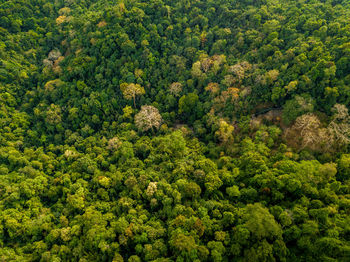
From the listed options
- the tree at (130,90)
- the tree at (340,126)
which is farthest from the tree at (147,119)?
the tree at (340,126)

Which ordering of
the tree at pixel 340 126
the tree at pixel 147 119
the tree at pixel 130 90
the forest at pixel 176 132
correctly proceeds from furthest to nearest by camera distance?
1. the tree at pixel 130 90
2. the tree at pixel 147 119
3. the tree at pixel 340 126
4. the forest at pixel 176 132

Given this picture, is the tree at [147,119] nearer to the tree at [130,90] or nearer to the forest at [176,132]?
the forest at [176,132]

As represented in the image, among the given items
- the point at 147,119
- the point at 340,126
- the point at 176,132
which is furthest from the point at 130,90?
the point at 340,126

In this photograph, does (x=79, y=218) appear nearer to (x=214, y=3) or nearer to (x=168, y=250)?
(x=168, y=250)

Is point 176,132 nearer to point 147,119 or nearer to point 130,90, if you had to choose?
point 147,119

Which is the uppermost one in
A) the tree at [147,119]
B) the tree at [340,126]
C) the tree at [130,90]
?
the tree at [340,126]

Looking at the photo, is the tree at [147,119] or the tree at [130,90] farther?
the tree at [130,90]

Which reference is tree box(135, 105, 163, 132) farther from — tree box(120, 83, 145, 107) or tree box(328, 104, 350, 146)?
tree box(328, 104, 350, 146)
